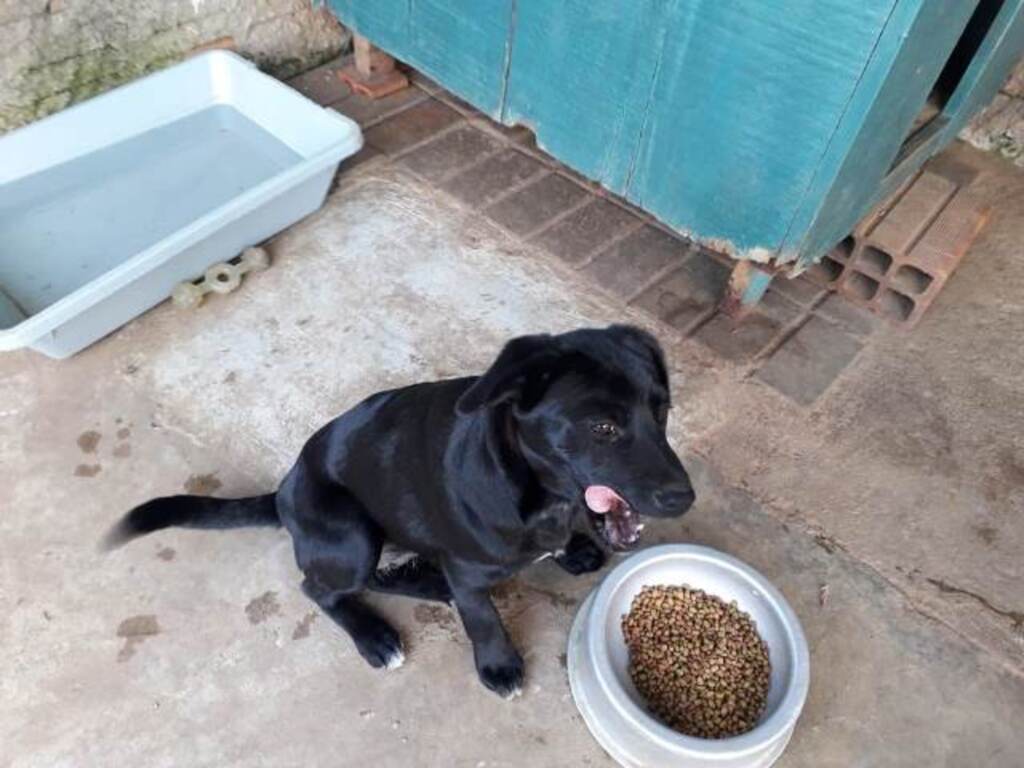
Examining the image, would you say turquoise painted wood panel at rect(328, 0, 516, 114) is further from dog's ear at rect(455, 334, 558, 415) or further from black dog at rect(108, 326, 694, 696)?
dog's ear at rect(455, 334, 558, 415)

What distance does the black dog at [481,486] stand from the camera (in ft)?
4.97

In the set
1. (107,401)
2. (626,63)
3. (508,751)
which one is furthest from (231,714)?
(626,63)

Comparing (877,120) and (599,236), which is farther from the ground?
(877,120)

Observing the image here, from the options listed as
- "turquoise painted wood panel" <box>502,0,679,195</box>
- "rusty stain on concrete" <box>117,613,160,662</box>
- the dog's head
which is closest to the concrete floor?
"rusty stain on concrete" <box>117,613,160,662</box>

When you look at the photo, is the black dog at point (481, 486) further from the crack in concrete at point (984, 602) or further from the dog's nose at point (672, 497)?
the crack in concrete at point (984, 602)

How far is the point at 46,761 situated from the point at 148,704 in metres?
0.23

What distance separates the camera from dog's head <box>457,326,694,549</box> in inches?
58.9

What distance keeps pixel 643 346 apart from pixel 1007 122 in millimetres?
3196

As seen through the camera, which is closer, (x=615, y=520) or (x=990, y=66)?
(x=615, y=520)

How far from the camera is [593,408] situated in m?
1.50

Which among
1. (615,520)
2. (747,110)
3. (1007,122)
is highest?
(747,110)

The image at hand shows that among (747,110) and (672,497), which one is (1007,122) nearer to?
(747,110)

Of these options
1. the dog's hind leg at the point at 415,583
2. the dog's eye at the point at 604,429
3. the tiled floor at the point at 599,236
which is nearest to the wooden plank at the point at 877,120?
the tiled floor at the point at 599,236

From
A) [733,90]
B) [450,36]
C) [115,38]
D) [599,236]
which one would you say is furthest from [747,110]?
[115,38]
